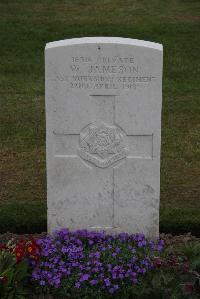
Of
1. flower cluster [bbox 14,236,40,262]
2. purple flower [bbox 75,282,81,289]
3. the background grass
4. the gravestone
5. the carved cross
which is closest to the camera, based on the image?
purple flower [bbox 75,282,81,289]

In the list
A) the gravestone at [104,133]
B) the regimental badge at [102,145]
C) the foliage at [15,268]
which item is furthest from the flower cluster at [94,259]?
the regimental badge at [102,145]

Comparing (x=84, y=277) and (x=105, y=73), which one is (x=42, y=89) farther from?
(x=84, y=277)

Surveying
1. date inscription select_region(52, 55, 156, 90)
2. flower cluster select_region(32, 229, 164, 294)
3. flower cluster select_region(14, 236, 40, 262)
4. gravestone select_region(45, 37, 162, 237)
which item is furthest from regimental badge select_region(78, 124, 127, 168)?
flower cluster select_region(14, 236, 40, 262)

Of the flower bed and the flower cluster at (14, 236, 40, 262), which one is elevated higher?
the flower cluster at (14, 236, 40, 262)

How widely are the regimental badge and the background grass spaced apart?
1.15 m

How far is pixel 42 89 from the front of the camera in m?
12.3

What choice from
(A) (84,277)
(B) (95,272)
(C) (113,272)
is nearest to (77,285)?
(A) (84,277)

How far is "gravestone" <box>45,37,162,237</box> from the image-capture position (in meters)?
5.89

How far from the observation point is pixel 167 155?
9.27 meters

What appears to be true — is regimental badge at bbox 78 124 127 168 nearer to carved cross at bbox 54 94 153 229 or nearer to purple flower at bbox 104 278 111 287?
carved cross at bbox 54 94 153 229

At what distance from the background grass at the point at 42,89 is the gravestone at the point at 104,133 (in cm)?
81

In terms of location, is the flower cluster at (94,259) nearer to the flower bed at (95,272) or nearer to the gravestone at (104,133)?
the flower bed at (95,272)

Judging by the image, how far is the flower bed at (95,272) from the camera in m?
5.39

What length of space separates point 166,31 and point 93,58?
10343 mm
